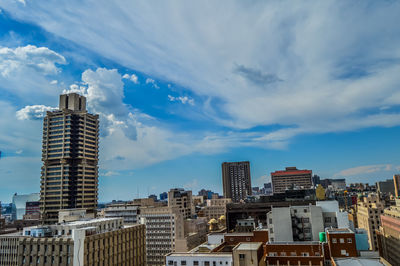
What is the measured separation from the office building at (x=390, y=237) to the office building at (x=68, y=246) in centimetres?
11851

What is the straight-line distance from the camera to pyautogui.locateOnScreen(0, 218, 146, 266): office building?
89.3 m

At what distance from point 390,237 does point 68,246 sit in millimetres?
144674

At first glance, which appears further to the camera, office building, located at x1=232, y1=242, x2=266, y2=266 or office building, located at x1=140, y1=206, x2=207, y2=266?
office building, located at x1=140, y1=206, x2=207, y2=266

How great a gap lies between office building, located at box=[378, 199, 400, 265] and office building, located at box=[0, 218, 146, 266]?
119 meters

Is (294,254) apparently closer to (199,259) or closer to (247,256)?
(247,256)

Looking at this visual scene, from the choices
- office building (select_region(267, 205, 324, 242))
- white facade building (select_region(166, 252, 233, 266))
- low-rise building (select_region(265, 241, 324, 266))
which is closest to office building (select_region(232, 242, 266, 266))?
low-rise building (select_region(265, 241, 324, 266))

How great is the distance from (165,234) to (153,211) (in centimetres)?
1559

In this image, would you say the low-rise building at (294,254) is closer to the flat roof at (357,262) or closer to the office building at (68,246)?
the flat roof at (357,262)

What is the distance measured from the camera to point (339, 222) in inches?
3647

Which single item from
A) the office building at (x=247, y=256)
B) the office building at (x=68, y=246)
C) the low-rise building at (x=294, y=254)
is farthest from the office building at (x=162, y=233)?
the office building at (x=247, y=256)

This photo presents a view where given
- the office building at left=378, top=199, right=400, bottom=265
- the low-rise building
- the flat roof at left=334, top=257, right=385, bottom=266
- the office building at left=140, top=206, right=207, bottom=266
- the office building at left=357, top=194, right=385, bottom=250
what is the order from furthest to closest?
the office building at left=357, top=194, right=385, bottom=250 → the office building at left=140, top=206, right=207, bottom=266 → the office building at left=378, top=199, right=400, bottom=265 → the low-rise building → the flat roof at left=334, top=257, right=385, bottom=266

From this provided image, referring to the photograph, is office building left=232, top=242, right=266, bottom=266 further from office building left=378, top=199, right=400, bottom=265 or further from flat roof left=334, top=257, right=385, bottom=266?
office building left=378, top=199, right=400, bottom=265

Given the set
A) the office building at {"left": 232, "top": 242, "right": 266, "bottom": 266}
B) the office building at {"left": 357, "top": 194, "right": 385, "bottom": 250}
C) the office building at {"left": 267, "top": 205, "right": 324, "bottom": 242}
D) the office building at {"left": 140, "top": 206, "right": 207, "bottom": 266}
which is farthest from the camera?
→ the office building at {"left": 357, "top": 194, "right": 385, "bottom": 250}

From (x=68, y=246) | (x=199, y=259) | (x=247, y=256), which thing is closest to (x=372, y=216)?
(x=199, y=259)
